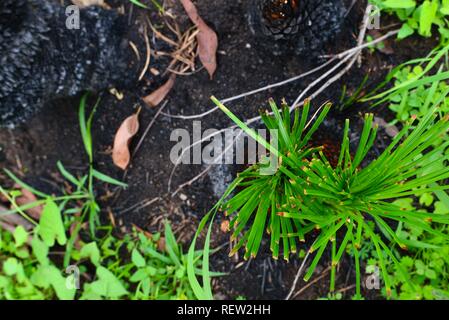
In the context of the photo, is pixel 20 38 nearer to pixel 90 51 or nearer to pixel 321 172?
pixel 90 51

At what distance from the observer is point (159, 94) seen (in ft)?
5.51

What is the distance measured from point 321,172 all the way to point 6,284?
1.29 metres

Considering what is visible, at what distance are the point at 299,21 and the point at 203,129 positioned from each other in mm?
489

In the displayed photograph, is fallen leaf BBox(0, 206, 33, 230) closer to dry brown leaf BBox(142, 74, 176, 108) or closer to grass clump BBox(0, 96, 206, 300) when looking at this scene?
grass clump BBox(0, 96, 206, 300)

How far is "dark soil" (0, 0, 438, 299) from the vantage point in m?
1.56

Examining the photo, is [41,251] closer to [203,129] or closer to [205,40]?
[203,129]

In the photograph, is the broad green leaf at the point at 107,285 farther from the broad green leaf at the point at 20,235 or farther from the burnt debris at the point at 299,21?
the burnt debris at the point at 299,21

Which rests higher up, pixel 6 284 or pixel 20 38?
pixel 20 38

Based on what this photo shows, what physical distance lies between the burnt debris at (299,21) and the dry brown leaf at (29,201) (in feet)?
3.45

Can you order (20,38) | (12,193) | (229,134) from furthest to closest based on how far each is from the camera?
(12,193), (229,134), (20,38)

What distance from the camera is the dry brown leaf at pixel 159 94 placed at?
5.48 feet
